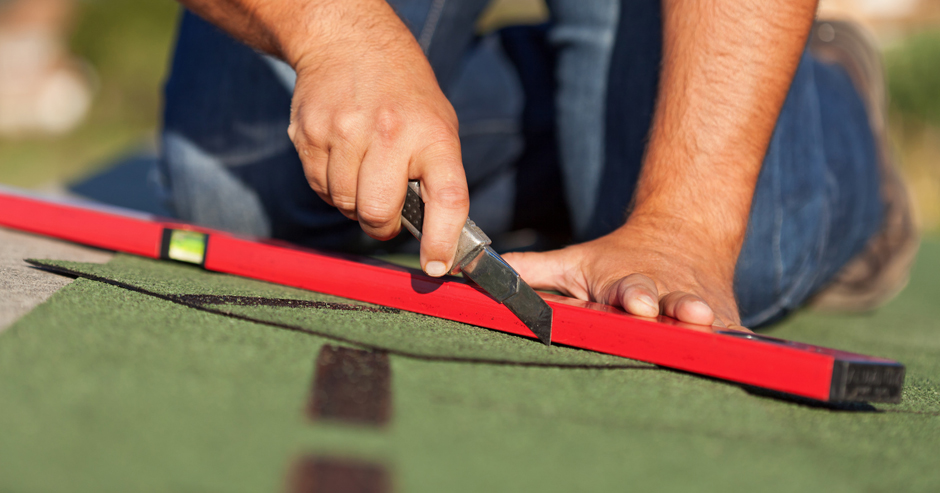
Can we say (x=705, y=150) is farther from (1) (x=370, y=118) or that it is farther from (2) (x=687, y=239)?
(1) (x=370, y=118)

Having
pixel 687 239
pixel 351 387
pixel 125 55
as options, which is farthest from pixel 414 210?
pixel 125 55

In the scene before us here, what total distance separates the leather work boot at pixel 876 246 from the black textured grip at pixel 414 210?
1678 mm

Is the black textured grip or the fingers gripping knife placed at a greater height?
the black textured grip

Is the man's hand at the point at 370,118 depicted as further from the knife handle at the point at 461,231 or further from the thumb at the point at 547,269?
the thumb at the point at 547,269

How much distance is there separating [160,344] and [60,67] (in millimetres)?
32740

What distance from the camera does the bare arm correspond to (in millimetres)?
1139

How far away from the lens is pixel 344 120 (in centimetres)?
95

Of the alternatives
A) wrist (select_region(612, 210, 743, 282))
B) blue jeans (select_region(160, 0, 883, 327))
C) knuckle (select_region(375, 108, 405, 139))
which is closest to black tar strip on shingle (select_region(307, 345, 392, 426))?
knuckle (select_region(375, 108, 405, 139))

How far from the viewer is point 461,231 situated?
3.13 ft

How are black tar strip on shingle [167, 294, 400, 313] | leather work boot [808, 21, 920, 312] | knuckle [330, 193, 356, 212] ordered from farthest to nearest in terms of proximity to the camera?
leather work boot [808, 21, 920, 312], knuckle [330, 193, 356, 212], black tar strip on shingle [167, 294, 400, 313]

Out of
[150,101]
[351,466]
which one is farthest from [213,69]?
[150,101]

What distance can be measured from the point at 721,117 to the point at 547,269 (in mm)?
481

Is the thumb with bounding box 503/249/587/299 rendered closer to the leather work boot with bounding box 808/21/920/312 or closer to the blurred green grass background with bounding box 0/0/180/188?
the leather work boot with bounding box 808/21/920/312

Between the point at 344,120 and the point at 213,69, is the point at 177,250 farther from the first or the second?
the point at 213,69
